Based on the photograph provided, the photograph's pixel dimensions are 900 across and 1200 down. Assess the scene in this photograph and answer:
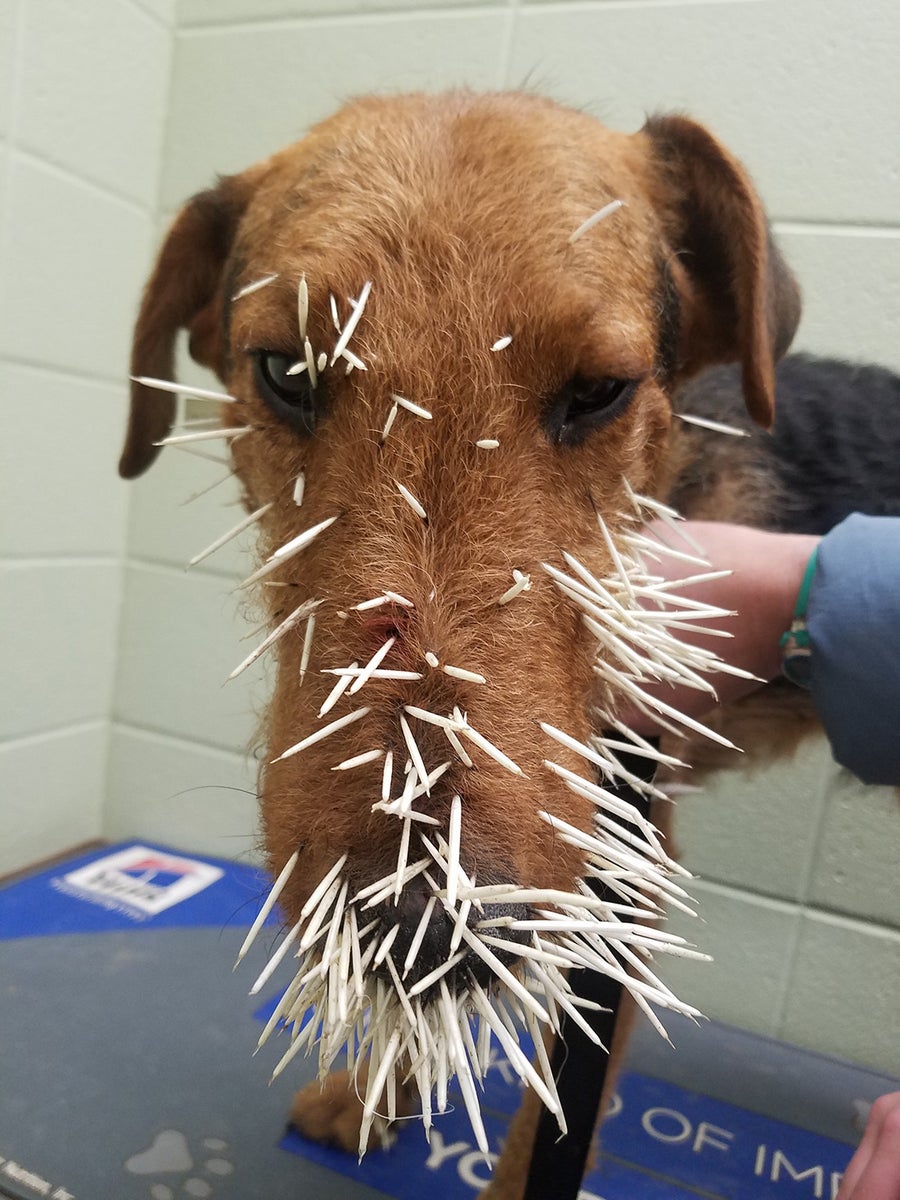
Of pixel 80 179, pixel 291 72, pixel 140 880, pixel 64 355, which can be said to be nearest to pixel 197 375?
pixel 64 355

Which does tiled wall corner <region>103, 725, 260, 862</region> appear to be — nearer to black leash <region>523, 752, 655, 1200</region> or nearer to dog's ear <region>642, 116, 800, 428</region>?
black leash <region>523, 752, 655, 1200</region>

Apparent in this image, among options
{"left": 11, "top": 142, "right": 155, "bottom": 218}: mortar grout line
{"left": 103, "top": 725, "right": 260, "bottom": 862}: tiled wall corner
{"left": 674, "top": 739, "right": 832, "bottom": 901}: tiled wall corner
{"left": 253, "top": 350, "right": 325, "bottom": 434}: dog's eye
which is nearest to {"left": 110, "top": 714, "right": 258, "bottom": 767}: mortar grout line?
{"left": 103, "top": 725, "right": 260, "bottom": 862}: tiled wall corner

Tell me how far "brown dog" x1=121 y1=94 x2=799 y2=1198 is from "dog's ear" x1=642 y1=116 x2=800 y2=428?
8cm

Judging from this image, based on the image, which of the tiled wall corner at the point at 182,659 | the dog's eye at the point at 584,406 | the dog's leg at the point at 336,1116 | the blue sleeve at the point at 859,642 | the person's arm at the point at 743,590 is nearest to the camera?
the dog's eye at the point at 584,406

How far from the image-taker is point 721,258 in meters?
0.82

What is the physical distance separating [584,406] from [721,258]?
1.12ft

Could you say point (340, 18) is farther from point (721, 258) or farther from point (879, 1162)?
point (879, 1162)

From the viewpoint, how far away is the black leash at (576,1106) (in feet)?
2.22

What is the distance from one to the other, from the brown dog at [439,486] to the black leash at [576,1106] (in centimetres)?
16

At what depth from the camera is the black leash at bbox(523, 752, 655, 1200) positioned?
68 cm

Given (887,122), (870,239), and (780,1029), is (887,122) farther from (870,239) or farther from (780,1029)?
Answer: (780,1029)

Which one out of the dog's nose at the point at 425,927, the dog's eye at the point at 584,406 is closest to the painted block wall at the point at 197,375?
the dog's eye at the point at 584,406

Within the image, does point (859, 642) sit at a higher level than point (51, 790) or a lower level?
higher

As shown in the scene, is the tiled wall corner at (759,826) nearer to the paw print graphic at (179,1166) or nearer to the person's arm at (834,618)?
the person's arm at (834,618)
